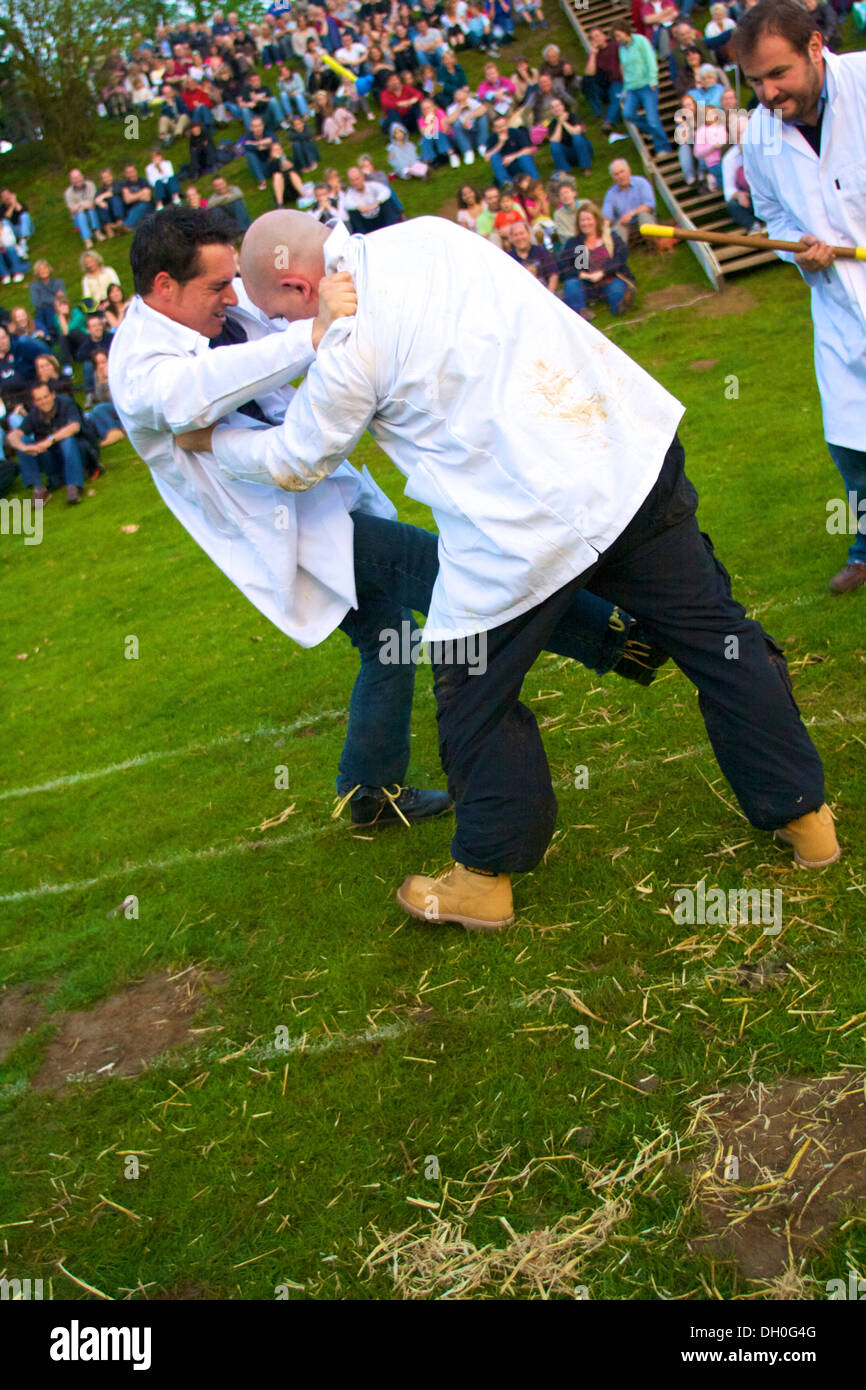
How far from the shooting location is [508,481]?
3.55m

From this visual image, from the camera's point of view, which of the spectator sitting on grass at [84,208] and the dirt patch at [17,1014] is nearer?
the dirt patch at [17,1014]

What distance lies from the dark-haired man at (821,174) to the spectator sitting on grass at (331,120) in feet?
76.4

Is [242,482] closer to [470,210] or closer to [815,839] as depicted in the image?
[815,839]

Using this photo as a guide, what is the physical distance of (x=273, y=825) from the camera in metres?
5.77

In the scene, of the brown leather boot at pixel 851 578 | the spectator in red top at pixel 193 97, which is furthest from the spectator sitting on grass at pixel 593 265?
the spectator in red top at pixel 193 97

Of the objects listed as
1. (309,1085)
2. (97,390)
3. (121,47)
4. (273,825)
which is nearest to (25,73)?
(121,47)

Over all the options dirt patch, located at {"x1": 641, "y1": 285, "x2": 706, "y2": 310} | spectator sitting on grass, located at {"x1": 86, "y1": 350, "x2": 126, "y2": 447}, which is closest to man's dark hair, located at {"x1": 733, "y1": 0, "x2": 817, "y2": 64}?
dirt patch, located at {"x1": 641, "y1": 285, "x2": 706, "y2": 310}

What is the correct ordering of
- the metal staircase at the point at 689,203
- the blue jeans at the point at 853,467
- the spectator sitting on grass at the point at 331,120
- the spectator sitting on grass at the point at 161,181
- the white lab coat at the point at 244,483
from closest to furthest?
1. the white lab coat at the point at 244,483
2. the blue jeans at the point at 853,467
3. the metal staircase at the point at 689,203
4. the spectator sitting on grass at the point at 161,181
5. the spectator sitting on grass at the point at 331,120

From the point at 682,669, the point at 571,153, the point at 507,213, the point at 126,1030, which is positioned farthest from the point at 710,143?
the point at 126,1030

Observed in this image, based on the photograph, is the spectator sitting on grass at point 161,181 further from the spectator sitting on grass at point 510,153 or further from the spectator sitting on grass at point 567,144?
the spectator sitting on grass at point 567,144

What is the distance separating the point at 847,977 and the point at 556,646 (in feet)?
5.20

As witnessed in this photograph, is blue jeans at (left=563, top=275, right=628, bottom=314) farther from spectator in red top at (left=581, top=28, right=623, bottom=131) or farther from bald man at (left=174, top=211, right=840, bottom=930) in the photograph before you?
bald man at (left=174, top=211, right=840, bottom=930)

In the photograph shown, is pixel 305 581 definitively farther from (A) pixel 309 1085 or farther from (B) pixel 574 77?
(B) pixel 574 77

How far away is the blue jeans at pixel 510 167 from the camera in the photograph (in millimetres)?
20969
